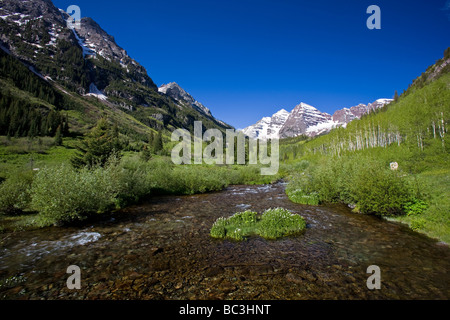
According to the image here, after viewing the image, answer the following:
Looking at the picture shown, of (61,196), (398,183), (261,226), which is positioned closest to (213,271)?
(261,226)

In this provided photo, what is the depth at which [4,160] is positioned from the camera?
144 ft

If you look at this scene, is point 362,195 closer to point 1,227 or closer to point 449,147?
point 1,227

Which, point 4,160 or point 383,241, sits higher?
point 4,160

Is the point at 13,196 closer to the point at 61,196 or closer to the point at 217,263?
the point at 61,196

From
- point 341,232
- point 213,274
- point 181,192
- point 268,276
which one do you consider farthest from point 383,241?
point 181,192

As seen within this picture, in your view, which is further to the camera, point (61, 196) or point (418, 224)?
point (61, 196)

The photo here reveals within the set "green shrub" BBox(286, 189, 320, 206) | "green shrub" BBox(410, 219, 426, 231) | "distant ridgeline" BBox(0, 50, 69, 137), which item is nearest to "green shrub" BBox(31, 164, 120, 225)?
"green shrub" BBox(286, 189, 320, 206)

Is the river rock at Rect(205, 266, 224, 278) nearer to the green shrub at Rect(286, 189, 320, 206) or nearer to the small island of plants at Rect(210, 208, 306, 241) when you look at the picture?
the small island of plants at Rect(210, 208, 306, 241)

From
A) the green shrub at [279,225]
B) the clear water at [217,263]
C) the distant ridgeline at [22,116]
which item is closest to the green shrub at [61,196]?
the clear water at [217,263]

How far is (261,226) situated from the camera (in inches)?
533

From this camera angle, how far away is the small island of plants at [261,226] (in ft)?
41.7

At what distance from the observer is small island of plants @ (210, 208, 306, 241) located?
41.7 feet

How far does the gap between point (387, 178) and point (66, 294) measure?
768 inches

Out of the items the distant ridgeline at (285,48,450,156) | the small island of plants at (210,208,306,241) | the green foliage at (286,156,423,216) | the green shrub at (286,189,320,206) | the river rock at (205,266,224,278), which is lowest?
the river rock at (205,266,224,278)
